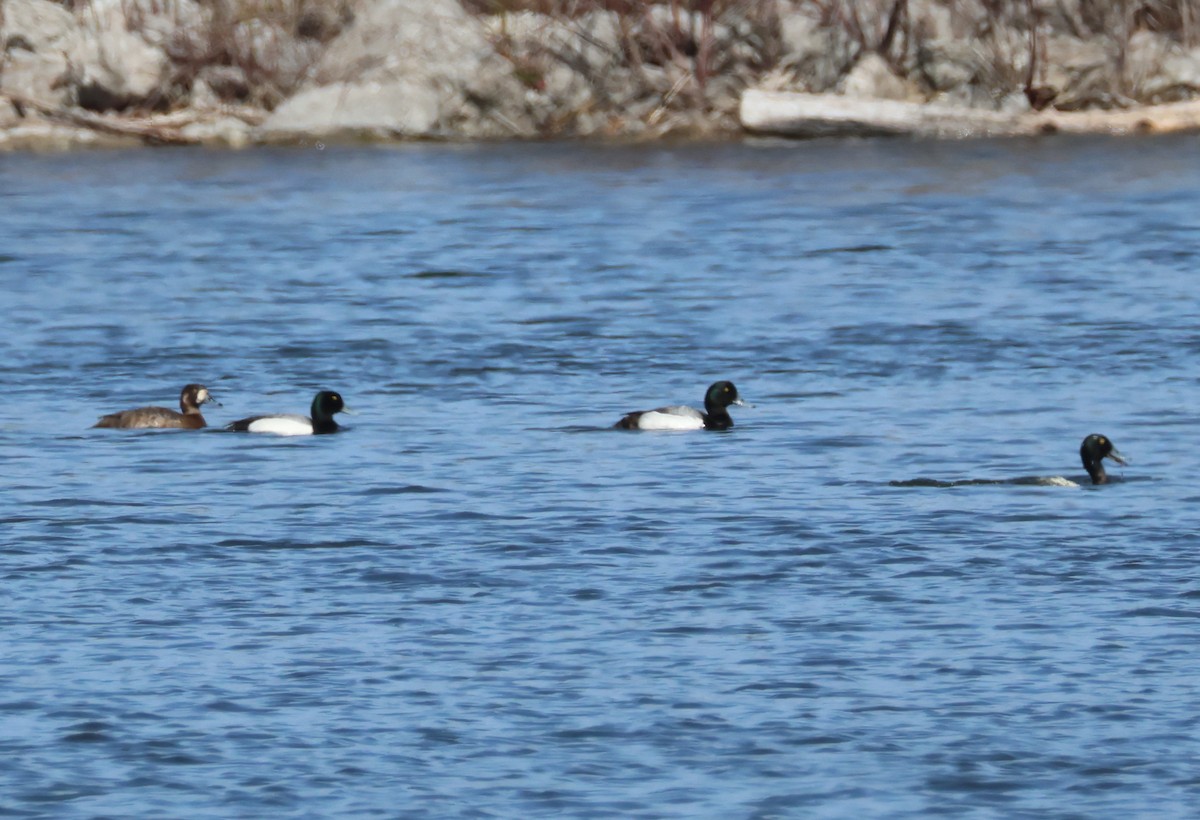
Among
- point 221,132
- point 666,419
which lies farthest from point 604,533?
point 221,132

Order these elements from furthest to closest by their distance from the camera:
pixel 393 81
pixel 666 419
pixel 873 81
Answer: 1. pixel 393 81
2. pixel 873 81
3. pixel 666 419

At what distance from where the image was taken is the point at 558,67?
4238 cm

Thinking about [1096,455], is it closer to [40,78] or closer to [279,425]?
[279,425]

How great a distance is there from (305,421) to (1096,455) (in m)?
5.90

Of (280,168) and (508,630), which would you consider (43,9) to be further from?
(508,630)

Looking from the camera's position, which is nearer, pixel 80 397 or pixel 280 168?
pixel 80 397

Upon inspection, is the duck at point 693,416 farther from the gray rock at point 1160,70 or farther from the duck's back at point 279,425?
the gray rock at point 1160,70

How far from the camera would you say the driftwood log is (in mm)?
39719

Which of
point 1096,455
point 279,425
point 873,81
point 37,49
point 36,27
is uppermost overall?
point 36,27

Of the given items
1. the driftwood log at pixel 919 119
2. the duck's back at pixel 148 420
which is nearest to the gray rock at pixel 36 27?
the driftwood log at pixel 919 119

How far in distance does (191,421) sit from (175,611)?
653 centimetres

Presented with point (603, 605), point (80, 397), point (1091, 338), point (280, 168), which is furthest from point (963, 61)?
point (603, 605)

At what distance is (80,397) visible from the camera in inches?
784

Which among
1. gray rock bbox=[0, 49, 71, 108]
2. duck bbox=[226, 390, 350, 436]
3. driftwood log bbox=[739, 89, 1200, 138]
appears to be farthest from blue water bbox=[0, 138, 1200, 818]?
gray rock bbox=[0, 49, 71, 108]
